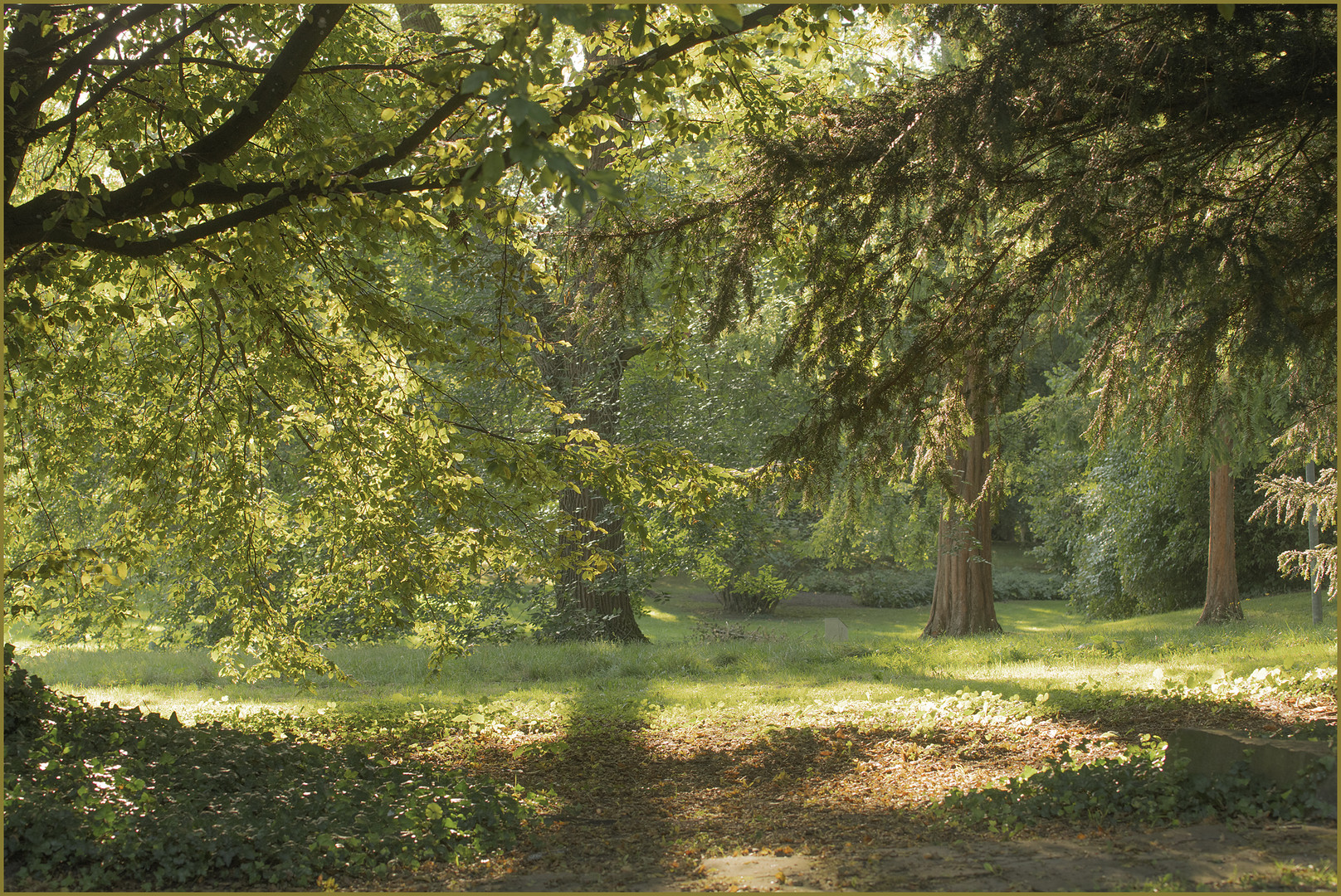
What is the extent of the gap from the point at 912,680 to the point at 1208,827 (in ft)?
19.8

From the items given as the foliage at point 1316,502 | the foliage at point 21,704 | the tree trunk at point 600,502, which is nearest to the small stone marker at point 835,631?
the tree trunk at point 600,502

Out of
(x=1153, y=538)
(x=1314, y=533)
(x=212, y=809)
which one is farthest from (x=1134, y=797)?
(x=1153, y=538)

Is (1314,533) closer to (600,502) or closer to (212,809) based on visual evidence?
(600,502)

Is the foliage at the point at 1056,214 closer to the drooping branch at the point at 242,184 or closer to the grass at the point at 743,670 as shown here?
the drooping branch at the point at 242,184

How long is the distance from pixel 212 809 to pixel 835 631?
11.2m

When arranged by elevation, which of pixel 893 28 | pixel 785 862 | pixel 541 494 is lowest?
pixel 785 862

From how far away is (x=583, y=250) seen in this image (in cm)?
684

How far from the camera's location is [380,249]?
578cm

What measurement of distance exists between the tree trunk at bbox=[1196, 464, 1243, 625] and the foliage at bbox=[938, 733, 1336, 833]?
37.2 ft

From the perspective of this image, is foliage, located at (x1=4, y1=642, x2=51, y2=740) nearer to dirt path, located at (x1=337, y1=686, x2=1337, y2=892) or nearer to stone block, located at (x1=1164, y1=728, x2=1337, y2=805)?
dirt path, located at (x1=337, y1=686, x2=1337, y2=892)

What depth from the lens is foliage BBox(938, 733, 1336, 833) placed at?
431 centimetres

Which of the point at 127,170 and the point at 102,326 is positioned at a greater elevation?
the point at 127,170

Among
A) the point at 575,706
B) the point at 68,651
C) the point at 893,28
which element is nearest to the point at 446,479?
the point at 575,706

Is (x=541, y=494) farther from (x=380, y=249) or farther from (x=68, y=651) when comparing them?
(x=68, y=651)
